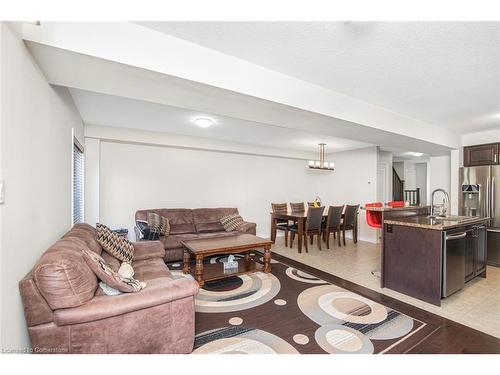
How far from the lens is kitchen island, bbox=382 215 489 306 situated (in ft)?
8.37

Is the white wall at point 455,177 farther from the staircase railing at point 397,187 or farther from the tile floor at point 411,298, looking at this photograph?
the staircase railing at point 397,187

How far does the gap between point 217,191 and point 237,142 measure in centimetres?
123

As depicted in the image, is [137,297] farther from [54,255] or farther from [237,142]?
[237,142]

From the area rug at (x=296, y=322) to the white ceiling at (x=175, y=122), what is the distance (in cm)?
247

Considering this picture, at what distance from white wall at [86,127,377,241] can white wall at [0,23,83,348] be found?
2416mm

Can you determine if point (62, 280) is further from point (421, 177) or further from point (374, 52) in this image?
point (421, 177)

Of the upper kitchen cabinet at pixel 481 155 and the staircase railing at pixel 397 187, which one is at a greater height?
the upper kitchen cabinet at pixel 481 155

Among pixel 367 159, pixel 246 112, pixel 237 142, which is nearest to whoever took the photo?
pixel 246 112

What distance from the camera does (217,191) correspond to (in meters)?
5.58

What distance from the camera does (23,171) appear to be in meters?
1.40

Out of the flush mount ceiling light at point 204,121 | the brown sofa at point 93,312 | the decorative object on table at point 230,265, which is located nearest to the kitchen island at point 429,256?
the decorative object on table at point 230,265

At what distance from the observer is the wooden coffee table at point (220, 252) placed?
307cm

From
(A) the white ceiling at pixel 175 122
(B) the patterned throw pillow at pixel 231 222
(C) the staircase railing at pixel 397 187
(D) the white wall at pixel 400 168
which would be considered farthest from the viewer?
(D) the white wall at pixel 400 168
